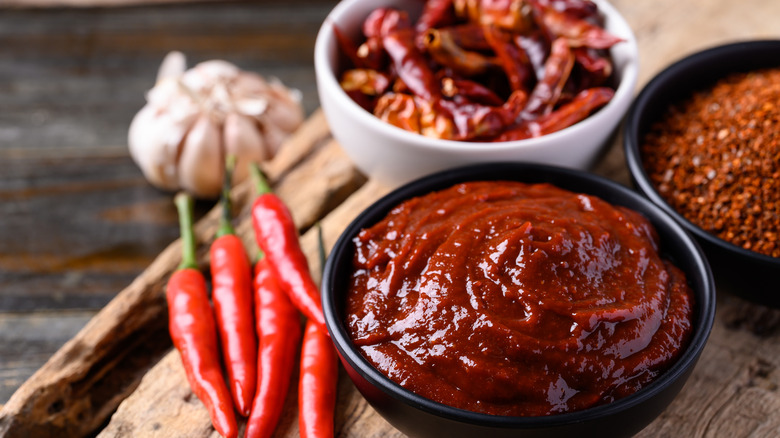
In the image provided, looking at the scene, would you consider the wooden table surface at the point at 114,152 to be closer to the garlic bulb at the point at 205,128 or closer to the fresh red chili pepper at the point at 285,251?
the garlic bulb at the point at 205,128

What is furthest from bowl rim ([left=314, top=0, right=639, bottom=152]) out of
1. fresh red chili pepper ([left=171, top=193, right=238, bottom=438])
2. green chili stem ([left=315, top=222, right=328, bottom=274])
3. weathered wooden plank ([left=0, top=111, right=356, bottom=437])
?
fresh red chili pepper ([left=171, top=193, right=238, bottom=438])

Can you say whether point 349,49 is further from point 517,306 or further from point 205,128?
point 517,306

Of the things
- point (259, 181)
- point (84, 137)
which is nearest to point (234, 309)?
point (259, 181)

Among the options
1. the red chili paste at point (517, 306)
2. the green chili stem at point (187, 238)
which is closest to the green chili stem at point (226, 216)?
the green chili stem at point (187, 238)

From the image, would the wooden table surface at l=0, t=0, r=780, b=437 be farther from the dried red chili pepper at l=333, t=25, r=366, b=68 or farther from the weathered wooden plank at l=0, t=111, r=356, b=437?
the dried red chili pepper at l=333, t=25, r=366, b=68

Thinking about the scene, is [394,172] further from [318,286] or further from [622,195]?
[622,195]

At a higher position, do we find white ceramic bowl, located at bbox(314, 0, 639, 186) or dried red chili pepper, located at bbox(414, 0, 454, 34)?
dried red chili pepper, located at bbox(414, 0, 454, 34)

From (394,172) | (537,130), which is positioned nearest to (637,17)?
(537,130)

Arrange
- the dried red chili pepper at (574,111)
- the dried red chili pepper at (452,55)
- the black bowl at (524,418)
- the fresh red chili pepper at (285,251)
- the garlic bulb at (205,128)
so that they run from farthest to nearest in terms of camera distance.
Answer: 1. the garlic bulb at (205,128)
2. the dried red chili pepper at (452,55)
3. the dried red chili pepper at (574,111)
4. the fresh red chili pepper at (285,251)
5. the black bowl at (524,418)
